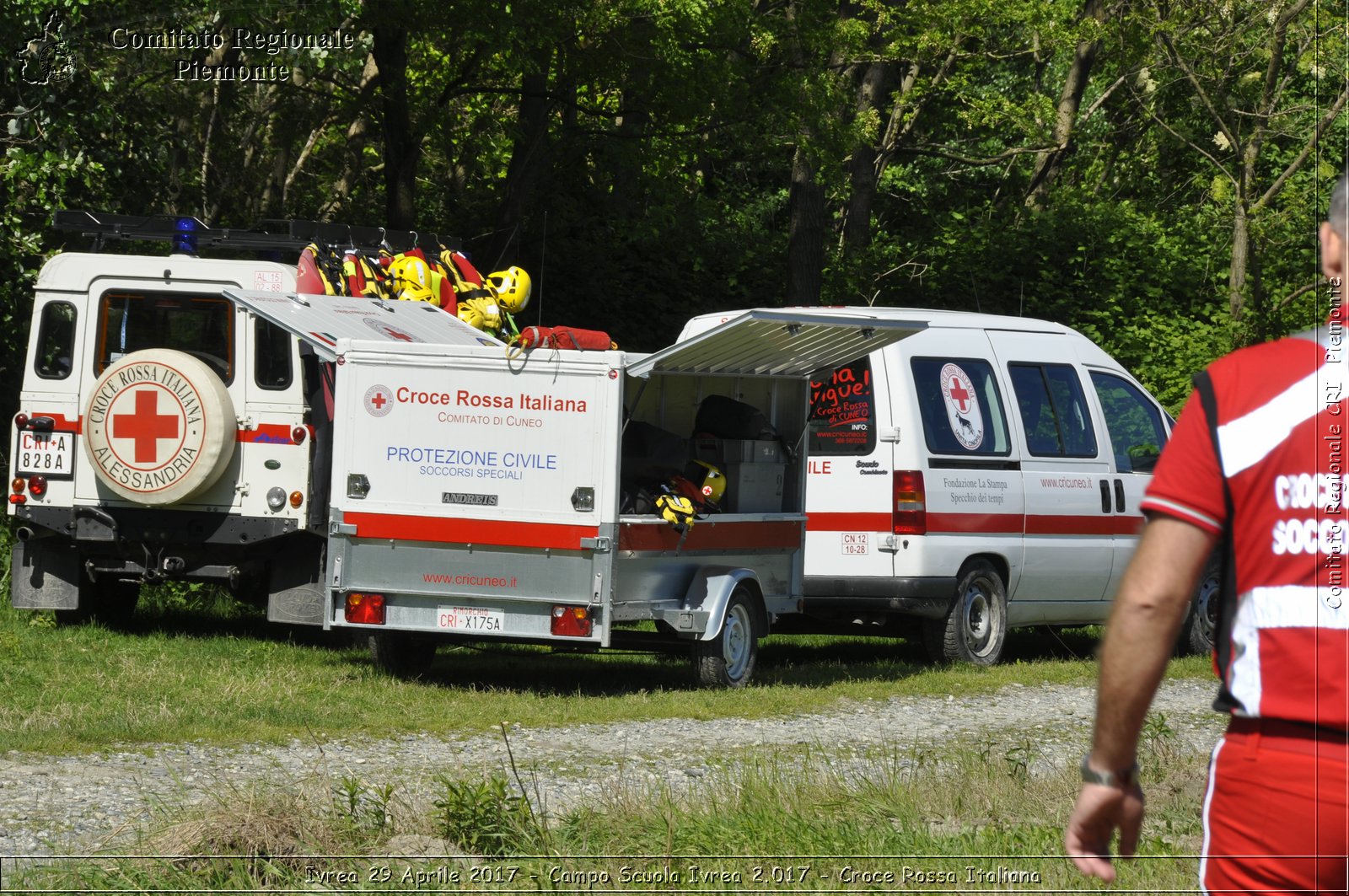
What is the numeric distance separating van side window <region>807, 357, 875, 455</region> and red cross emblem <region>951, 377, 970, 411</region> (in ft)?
2.04

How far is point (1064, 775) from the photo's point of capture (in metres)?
7.21

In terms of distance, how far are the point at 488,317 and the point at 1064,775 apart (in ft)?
21.5

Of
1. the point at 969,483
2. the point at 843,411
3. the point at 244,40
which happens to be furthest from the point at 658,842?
the point at 244,40

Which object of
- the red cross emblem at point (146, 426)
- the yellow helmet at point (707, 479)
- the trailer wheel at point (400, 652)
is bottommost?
the trailer wheel at point (400, 652)

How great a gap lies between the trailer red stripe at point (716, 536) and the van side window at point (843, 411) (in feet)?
2.16

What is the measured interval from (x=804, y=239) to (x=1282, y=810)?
63.7 feet

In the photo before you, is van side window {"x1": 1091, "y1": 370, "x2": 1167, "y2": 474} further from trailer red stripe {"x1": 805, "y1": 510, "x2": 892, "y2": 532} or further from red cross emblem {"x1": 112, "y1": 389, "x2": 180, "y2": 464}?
red cross emblem {"x1": 112, "y1": 389, "x2": 180, "y2": 464}

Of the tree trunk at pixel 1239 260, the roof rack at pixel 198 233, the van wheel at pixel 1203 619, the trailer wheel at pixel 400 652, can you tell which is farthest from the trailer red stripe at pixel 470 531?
the tree trunk at pixel 1239 260

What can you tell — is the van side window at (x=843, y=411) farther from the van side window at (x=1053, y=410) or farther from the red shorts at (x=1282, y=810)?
the red shorts at (x=1282, y=810)

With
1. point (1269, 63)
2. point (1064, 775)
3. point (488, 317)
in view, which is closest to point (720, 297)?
point (1269, 63)

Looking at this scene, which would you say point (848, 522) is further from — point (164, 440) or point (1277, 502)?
point (1277, 502)

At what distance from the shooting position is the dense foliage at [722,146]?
51.7 feet

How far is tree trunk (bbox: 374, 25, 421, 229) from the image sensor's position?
18250 millimetres

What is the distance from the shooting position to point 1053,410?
1243 centimetres
